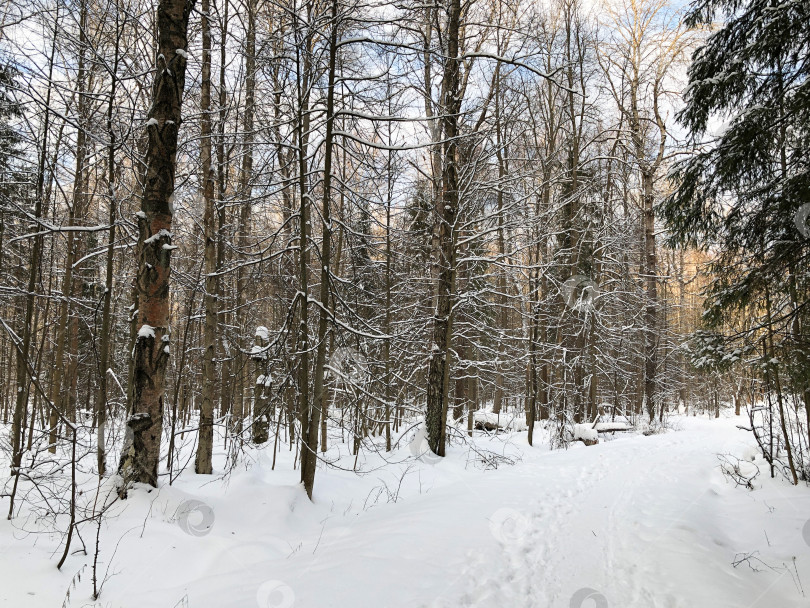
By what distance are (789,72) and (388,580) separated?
6.73 m

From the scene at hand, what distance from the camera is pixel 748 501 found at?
6031 mm

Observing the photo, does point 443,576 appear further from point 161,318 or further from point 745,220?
point 745,220

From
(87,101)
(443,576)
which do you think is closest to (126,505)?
(443,576)
